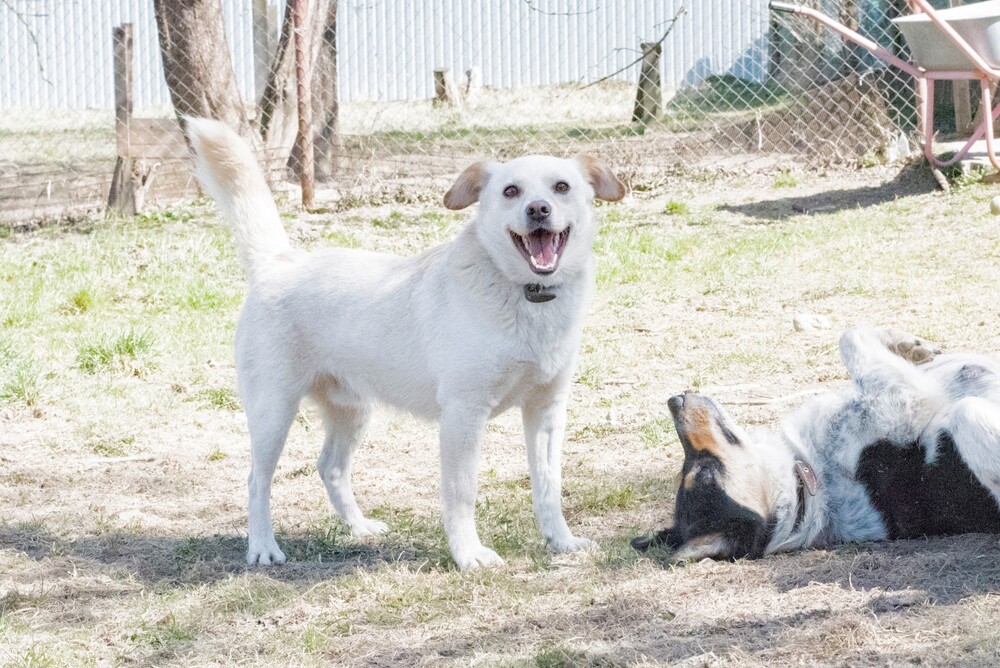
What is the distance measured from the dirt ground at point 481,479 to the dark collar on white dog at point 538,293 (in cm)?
88

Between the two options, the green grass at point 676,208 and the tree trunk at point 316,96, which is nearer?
the green grass at point 676,208

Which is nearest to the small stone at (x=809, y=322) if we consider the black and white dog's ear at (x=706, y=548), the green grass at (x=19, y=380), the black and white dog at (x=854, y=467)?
the black and white dog at (x=854, y=467)

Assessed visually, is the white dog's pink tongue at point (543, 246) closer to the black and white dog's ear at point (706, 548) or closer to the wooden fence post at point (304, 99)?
the black and white dog's ear at point (706, 548)

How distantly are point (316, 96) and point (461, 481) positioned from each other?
819 centimetres

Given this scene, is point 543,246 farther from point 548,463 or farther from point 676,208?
point 676,208

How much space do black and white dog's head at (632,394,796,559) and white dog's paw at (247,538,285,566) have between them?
1.25 m

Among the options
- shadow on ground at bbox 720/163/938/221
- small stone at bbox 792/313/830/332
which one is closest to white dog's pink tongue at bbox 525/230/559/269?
small stone at bbox 792/313/830/332

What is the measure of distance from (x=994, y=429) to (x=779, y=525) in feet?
2.44

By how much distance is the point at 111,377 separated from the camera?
6340mm

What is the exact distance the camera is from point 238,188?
4.36 metres

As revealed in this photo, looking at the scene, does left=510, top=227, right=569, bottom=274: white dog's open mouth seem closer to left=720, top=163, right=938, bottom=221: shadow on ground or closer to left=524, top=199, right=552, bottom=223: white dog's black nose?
left=524, top=199, right=552, bottom=223: white dog's black nose

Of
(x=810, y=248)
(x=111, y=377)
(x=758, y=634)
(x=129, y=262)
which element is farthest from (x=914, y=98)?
(x=758, y=634)

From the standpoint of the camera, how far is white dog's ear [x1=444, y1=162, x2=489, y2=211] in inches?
159

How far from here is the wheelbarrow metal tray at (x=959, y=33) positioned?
8.86 metres
